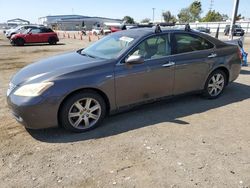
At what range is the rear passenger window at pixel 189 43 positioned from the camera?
4988 millimetres

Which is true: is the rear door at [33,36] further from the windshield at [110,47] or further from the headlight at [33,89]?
the headlight at [33,89]

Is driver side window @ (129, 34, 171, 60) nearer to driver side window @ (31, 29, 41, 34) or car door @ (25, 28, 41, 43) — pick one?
car door @ (25, 28, 41, 43)

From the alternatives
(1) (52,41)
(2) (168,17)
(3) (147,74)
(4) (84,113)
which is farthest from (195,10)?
(4) (84,113)

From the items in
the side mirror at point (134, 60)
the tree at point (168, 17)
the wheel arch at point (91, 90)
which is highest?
the side mirror at point (134, 60)

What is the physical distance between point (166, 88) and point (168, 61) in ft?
1.64

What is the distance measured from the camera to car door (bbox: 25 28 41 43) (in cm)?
2147

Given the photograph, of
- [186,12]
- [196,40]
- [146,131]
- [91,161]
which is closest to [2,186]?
[91,161]

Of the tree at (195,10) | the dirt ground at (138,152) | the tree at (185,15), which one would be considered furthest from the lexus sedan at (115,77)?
the tree at (195,10)

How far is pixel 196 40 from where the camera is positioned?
5.31 metres

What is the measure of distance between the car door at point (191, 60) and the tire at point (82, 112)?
5.36 feet

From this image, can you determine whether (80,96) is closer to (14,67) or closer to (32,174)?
(32,174)

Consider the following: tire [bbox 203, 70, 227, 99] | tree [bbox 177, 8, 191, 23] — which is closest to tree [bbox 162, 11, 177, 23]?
tree [bbox 177, 8, 191, 23]

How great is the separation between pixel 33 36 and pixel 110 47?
18.8 metres

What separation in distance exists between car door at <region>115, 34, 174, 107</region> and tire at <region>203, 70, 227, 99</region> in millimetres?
1060
